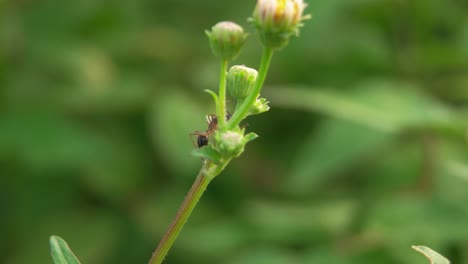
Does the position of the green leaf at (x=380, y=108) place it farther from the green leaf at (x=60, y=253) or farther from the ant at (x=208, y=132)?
the green leaf at (x=60, y=253)

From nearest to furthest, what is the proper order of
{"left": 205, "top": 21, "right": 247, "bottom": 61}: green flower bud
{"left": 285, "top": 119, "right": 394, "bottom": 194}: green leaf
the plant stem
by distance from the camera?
1. the plant stem
2. {"left": 205, "top": 21, "right": 247, "bottom": 61}: green flower bud
3. {"left": 285, "top": 119, "right": 394, "bottom": 194}: green leaf

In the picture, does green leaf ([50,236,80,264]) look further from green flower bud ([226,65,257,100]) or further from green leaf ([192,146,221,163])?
green flower bud ([226,65,257,100])

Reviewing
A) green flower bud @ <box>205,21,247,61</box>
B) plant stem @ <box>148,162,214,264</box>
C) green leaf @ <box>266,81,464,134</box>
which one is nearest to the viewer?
plant stem @ <box>148,162,214,264</box>

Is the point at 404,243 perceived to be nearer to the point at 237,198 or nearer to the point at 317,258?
the point at 317,258

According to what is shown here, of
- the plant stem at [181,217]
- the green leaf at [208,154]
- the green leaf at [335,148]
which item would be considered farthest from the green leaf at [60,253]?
the green leaf at [335,148]

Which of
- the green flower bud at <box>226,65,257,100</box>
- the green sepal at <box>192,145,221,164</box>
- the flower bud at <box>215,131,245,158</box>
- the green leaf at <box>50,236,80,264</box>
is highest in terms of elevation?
the green flower bud at <box>226,65,257,100</box>

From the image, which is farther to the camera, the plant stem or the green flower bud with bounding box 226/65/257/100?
the green flower bud with bounding box 226/65/257/100

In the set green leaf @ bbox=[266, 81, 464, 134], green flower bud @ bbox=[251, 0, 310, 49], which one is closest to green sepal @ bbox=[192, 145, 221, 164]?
green flower bud @ bbox=[251, 0, 310, 49]

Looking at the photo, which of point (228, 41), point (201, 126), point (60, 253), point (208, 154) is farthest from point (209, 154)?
point (201, 126)
